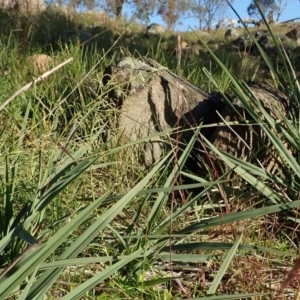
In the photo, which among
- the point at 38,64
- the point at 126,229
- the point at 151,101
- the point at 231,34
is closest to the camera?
the point at 126,229

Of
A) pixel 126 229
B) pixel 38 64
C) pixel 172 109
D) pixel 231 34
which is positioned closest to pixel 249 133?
pixel 172 109

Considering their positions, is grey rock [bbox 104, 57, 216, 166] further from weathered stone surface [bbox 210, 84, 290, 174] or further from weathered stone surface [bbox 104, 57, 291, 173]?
weathered stone surface [bbox 210, 84, 290, 174]

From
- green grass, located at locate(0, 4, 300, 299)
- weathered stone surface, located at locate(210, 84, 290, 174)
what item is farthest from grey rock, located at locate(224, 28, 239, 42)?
green grass, located at locate(0, 4, 300, 299)

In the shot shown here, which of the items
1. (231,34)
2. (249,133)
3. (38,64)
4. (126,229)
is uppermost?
(231,34)

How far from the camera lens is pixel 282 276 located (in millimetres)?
1749

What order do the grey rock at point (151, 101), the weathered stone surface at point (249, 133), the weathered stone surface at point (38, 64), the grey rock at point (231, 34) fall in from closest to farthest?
the weathered stone surface at point (249, 133), the grey rock at point (151, 101), the weathered stone surface at point (38, 64), the grey rock at point (231, 34)

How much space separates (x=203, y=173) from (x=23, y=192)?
942 mm

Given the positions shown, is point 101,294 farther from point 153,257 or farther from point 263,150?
point 263,150

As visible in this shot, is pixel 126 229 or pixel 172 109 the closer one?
pixel 126 229

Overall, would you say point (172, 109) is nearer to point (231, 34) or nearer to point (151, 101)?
point (151, 101)

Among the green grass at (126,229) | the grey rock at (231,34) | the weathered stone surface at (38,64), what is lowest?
the green grass at (126,229)

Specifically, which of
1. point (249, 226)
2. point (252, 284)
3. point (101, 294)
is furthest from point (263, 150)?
point (101, 294)

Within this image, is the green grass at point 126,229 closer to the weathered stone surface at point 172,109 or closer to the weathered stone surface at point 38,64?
the weathered stone surface at point 172,109

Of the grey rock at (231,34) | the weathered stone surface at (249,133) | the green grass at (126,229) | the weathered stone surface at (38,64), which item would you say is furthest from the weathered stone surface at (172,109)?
the grey rock at (231,34)
